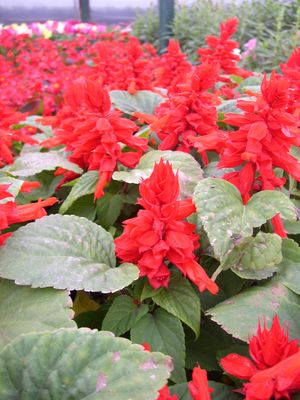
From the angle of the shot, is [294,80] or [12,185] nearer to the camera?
[12,185]

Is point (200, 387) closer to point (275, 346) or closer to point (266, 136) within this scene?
point (275, 346)

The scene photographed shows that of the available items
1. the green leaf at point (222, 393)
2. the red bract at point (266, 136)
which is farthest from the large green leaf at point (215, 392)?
the red bract at point (266, 136)

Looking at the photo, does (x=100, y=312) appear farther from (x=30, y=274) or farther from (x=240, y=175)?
(x=240, y=175)

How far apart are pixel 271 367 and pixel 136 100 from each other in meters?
1.18

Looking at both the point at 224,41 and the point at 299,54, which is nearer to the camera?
the point at 299,54

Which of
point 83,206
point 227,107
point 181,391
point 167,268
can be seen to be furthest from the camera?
point 227,107

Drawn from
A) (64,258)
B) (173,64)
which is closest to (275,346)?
(64,258)

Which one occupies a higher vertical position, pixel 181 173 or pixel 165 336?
pixel 181 173

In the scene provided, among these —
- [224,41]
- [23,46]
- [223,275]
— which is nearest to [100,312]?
[223,275]

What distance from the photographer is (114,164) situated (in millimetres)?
1205

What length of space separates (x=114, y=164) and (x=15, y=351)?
58cm

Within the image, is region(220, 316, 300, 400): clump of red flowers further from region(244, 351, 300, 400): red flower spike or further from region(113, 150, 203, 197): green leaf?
region(113, 150, 203, 197): green leaf

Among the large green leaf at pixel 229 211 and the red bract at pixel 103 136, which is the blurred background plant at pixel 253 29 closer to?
the red bract at pixel 103 136

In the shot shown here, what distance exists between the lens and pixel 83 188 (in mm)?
1230
